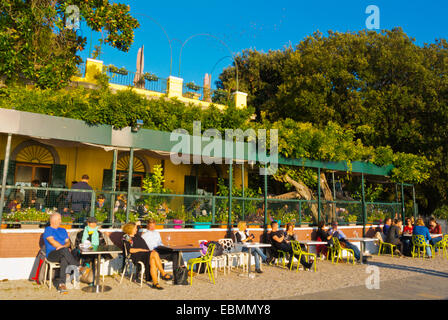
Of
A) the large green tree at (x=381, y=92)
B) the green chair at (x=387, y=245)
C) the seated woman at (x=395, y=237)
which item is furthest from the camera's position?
the large green tree at (x=381, y=92)

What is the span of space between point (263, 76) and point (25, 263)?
23.8m

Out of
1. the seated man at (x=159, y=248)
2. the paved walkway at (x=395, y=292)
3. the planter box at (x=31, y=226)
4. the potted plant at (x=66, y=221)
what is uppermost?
the potted plant at (x=66, y=221)

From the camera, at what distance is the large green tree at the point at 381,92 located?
784 inches

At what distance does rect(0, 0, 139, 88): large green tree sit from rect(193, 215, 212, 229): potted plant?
7143 millimetres

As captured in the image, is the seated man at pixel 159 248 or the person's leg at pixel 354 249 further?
the person's leg at pixel 354 249

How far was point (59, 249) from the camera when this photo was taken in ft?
22.0

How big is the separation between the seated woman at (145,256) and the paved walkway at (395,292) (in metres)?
2.45

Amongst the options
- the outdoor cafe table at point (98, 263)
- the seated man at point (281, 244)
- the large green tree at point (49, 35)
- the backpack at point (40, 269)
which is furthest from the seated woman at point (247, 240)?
the large green tree at point (49, 35)

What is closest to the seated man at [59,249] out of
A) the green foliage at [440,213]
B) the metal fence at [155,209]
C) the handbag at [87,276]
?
the handbag at [87,276]

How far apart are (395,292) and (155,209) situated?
18.9 feet

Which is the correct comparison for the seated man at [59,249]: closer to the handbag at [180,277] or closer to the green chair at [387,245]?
the handbag at [180,277]

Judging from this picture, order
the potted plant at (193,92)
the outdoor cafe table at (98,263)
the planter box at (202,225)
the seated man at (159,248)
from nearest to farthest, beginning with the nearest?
the outdoor cafe table at (98,263), the seated man at (159,248), the planter box at (202,225), the potted plant at (193,92)

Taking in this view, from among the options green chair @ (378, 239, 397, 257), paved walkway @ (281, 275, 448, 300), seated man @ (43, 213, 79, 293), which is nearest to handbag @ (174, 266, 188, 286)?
seated man @ (43, 213, 79, 293)

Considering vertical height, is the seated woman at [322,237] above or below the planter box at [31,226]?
below
